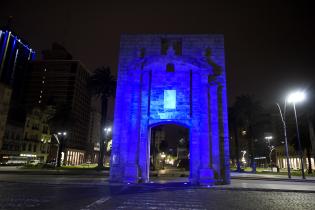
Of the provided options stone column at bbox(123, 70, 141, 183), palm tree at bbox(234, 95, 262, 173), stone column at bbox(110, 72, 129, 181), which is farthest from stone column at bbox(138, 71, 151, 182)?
palm tree at bbox(234, 95, 262, 173)

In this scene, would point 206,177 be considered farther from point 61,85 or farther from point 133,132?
point 61,85

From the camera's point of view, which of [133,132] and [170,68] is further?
[170,68]

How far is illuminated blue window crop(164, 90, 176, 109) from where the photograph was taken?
25.6m

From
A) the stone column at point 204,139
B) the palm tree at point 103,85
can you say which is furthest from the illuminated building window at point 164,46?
the palm tree at point 103,85

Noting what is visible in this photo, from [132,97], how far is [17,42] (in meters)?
146

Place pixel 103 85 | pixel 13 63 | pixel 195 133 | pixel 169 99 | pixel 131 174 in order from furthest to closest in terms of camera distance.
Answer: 1. pixel 13 63
2. pixel 103 85
3. pixel 169 99
4. pixel 195 133
5. pixel 131 174

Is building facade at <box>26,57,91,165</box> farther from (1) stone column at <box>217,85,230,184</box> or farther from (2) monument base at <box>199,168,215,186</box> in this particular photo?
(2) monument base at <box>199,168,215,186</box>

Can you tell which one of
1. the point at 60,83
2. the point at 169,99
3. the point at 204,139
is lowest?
the point at 204,139

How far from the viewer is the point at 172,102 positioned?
2570cm

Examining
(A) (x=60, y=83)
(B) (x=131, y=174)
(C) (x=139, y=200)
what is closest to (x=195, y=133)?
(B) (x=131, y=174)

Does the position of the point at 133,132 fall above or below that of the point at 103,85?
below

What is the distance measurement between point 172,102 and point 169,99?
0.46 m

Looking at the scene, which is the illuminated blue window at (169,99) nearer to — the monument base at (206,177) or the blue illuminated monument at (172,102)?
the blue illuminated monument at (172,102)

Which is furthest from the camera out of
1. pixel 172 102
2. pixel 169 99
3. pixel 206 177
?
pixel 169 99
